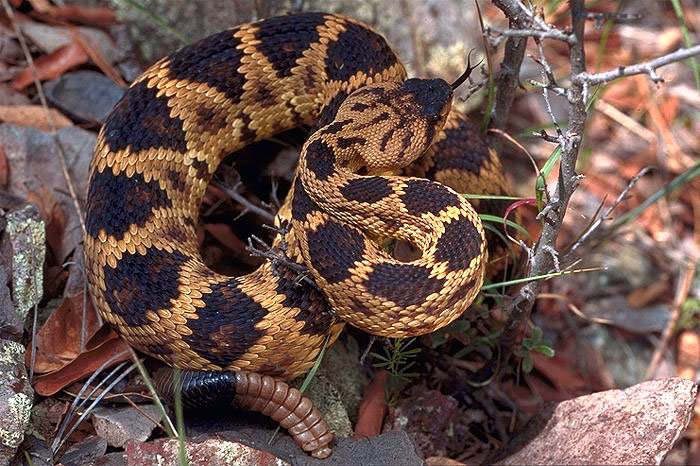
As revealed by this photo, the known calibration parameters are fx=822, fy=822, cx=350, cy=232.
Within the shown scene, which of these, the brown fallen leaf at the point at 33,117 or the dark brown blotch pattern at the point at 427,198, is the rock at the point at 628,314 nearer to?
the dark brown blotch pattern at the point at 427,198

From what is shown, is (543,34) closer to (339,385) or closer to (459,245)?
(459,245)

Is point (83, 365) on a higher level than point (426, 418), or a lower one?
higher

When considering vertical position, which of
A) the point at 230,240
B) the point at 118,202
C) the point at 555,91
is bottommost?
the point at 230,240

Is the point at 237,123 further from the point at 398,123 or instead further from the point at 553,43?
the point at 553,43

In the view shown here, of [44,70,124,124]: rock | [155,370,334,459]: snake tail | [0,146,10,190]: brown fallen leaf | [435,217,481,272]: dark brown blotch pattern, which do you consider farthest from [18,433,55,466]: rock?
[44,70,124,124]: rock

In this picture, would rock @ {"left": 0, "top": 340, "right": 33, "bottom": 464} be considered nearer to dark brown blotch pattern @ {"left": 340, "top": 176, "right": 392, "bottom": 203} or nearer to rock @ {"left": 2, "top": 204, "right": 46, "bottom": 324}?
rock @ {"left": 2, "top": 204, "right": 46, "bottom": 324}

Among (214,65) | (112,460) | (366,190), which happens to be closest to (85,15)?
(214,65)

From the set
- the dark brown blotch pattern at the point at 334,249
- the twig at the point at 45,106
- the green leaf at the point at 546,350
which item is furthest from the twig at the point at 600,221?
the twig at the point at 45,106
